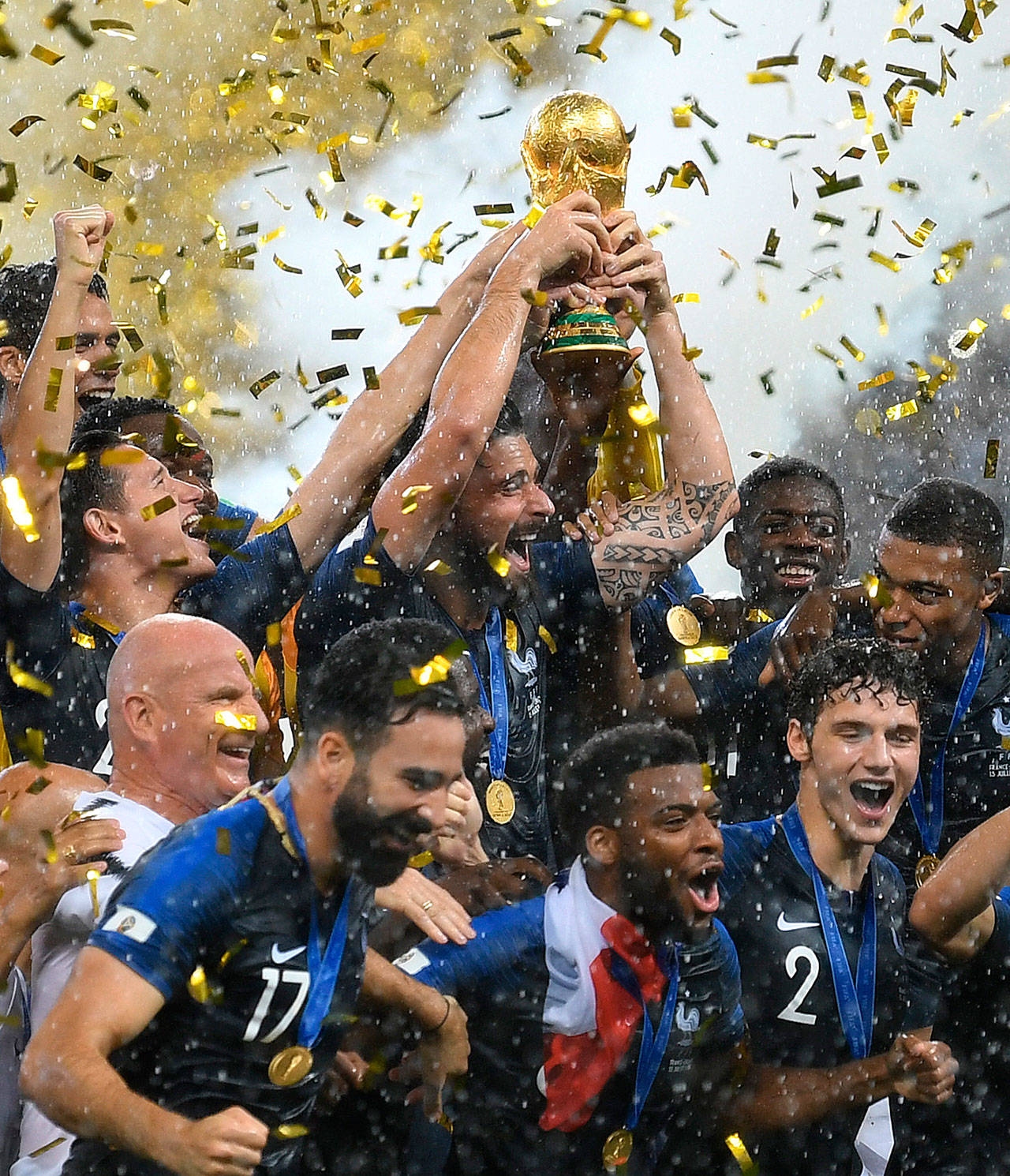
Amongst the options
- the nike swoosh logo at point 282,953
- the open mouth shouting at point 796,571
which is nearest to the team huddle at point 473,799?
the nike swoosh logo at point 282,953

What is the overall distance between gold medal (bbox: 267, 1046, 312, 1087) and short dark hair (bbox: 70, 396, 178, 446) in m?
1.50

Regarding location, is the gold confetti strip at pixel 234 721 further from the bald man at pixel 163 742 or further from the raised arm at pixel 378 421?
the raised arm at pixel 378 421

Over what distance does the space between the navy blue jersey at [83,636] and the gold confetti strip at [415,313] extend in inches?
17.5

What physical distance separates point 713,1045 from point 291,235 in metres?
7.20

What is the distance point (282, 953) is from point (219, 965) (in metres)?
0.10

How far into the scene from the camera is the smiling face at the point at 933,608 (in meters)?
3.72

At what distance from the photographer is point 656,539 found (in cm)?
352

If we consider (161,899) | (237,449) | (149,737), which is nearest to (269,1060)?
(161,899)

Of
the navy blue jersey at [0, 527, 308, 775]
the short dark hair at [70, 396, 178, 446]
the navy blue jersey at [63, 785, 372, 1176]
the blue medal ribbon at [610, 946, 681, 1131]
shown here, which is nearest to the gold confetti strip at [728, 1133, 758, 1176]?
the blue medal ribbon at [610, 946, 681, 1131]

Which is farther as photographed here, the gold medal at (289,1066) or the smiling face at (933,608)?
the smiling face at (933,608)

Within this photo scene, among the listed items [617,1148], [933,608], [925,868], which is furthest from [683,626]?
[617,1148]

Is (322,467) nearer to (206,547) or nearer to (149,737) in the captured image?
Answer: (206,547)

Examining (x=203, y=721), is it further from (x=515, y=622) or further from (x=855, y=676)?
(x=855, y=676)

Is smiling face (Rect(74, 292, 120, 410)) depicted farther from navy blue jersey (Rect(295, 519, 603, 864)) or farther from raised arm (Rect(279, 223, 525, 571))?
navy blue jersey (Rect(295, 519, 603, 864))
